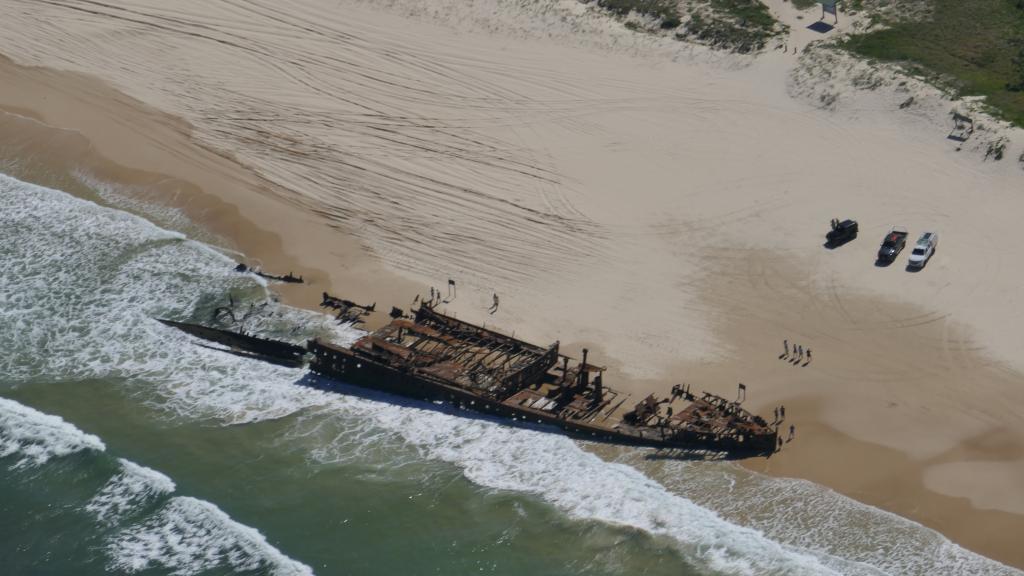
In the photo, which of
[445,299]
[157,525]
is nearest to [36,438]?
[157,525]

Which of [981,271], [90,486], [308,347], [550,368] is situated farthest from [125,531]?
[981,271]

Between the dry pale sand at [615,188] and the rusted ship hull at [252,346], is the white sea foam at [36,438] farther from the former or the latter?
the dry pale sand at [615,188]

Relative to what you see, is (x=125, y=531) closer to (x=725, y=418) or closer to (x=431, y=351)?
(x=431, y=351)

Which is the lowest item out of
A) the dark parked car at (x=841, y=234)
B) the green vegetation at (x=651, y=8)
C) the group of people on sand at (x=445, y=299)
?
the group of people on sand at (x=445, y=299)

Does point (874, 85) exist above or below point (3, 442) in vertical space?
above

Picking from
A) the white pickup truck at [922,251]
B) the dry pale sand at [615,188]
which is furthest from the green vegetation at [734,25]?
the white pickup truck at [922,251]
